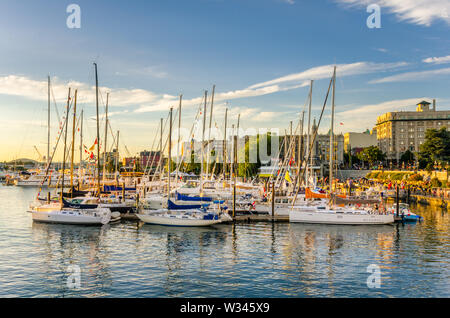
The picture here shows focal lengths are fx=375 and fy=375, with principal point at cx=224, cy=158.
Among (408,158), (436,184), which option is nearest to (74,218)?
(436,184)

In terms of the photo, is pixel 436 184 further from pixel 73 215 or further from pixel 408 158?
pixel 408 158

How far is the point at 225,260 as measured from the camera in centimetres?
2881

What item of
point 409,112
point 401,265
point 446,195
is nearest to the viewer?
point 401,265

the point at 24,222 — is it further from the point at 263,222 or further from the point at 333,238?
the point at 333,238

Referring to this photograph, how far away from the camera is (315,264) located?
1089 inches

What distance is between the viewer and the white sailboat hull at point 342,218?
4500cm

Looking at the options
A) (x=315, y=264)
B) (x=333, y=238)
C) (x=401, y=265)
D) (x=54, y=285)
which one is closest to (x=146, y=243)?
(x=54, y=285)

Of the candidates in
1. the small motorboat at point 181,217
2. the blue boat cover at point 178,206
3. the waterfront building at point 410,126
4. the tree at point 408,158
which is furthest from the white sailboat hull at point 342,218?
the waterfront building at point 410,126

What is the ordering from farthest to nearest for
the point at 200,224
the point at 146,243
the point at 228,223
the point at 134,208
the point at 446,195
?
the point at 446,195
the point at 134,208
the point at 228,223
the point at 200,224
the point at 146,243

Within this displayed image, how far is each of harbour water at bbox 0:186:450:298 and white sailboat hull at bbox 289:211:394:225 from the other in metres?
1.15

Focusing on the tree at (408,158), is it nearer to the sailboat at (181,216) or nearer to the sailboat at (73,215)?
the sailboat at (181,216)

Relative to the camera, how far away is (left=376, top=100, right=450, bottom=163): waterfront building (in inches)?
7210

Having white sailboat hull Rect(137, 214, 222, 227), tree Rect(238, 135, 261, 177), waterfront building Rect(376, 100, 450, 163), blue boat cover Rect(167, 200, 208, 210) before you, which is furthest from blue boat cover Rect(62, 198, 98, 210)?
waterfront building Rect(376, 100, 450, 163)
